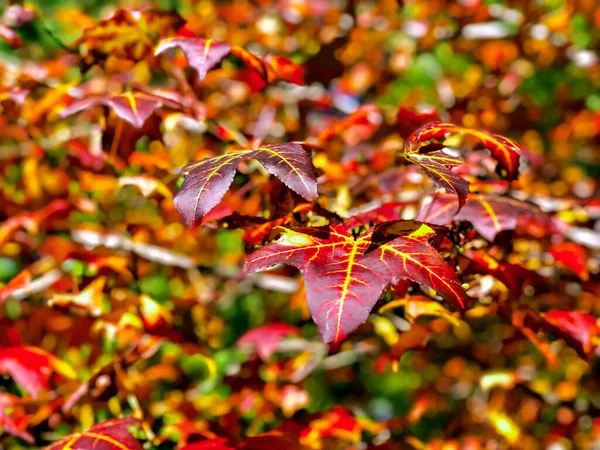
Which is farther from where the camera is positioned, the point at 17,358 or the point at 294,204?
the point at 17,358

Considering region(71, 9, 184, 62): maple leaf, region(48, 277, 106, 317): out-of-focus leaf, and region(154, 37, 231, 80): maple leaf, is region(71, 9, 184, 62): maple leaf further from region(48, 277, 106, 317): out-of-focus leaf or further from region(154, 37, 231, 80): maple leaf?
region(48, 277, 106, 317): out-of-focus leaf

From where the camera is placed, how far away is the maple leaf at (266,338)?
142cm

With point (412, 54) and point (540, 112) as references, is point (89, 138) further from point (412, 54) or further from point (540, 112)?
point (540, 112)

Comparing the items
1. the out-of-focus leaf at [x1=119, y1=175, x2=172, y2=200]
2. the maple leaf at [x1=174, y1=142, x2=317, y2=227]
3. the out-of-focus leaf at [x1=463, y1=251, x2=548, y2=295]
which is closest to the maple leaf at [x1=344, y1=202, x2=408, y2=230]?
the out-of-focus leaf at [x1=463, y1=251, x2=548, y2=295]

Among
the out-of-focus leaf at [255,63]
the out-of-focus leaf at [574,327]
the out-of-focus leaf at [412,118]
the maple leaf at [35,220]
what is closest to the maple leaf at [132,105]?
the out-of-focus leaf at [255,63]

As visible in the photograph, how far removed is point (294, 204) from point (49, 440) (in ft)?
2.98

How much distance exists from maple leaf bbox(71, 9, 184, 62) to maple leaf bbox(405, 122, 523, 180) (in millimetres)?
722

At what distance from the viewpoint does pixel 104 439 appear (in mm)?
996

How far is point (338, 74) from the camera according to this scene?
1.80 meters

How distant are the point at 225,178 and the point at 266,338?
73cm

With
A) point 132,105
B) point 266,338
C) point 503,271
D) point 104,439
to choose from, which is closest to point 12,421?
point 104,439

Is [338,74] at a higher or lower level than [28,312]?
higher

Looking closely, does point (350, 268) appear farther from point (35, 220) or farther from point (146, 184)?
point (35, 220)

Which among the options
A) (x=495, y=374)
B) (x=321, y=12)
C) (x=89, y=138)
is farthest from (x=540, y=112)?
(x=89, y=138)
